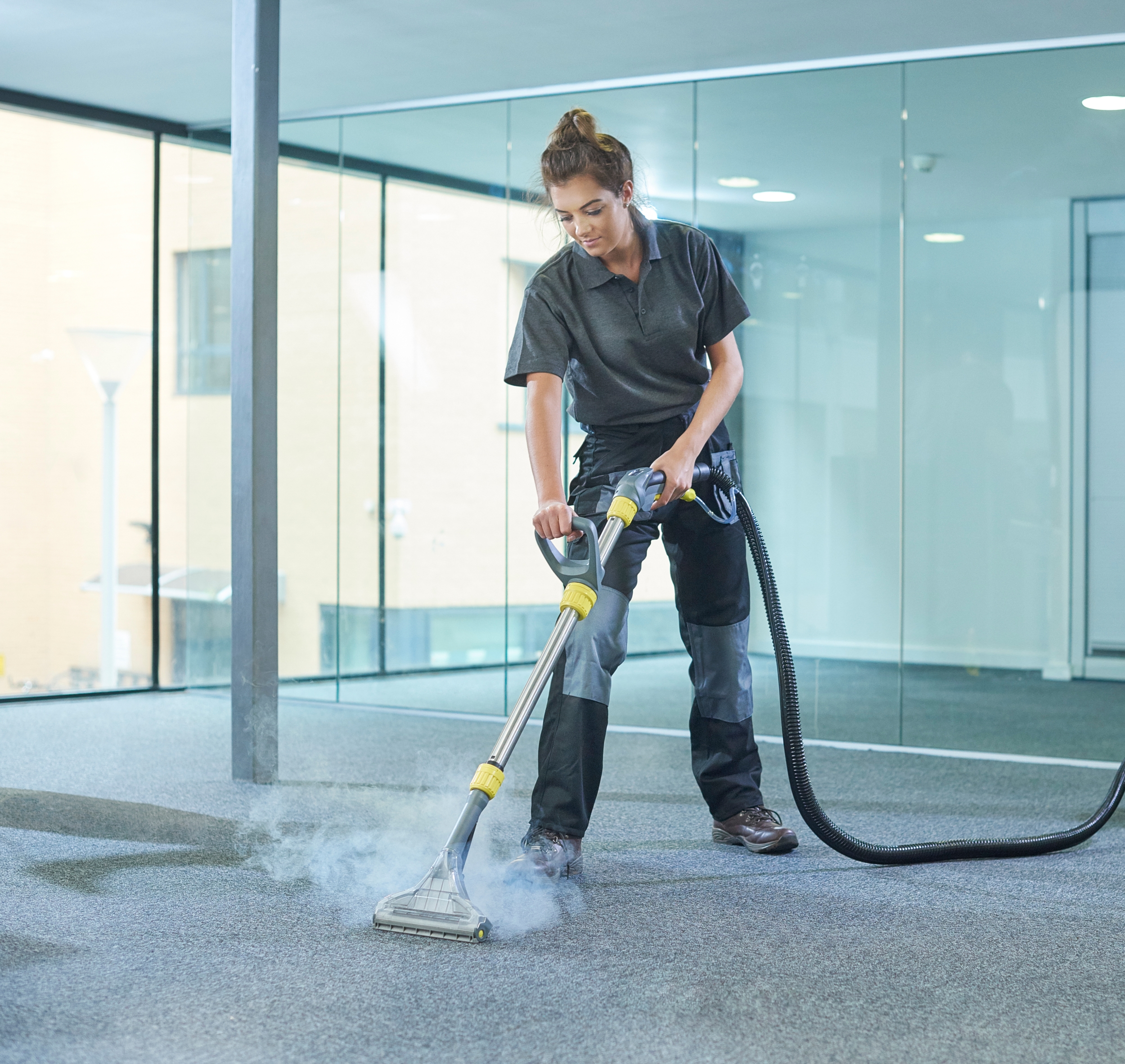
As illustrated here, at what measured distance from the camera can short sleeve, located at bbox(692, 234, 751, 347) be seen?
2.31 metres

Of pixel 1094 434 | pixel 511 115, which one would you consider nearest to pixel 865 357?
pixel 1094 434

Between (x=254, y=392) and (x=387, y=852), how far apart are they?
120 centimetres

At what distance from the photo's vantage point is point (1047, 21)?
3.42 metres

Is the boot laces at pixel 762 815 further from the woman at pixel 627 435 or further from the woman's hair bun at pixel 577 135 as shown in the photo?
the woman's hair bun at pixel 577 135

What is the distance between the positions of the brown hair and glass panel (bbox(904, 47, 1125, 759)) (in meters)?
1.73

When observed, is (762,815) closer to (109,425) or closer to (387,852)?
(387,852)

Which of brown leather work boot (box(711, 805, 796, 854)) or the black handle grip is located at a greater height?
the black handle grip

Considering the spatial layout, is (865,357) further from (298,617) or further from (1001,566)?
(298,617)

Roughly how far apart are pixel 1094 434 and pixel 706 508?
1.73m

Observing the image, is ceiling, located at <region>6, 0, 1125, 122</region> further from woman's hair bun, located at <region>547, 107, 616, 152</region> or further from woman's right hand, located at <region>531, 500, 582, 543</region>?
woman's right hand, located at <region>531, 500, 582, 543</region>

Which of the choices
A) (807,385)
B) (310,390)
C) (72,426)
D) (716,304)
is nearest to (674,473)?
(716,304)

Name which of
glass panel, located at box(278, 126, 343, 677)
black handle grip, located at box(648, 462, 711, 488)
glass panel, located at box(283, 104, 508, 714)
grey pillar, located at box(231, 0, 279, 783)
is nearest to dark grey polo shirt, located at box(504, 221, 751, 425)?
black handle grip, located at box(648, 462, 711, 488)

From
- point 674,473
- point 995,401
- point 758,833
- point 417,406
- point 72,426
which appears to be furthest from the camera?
point 72,426

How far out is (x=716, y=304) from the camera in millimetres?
2309
